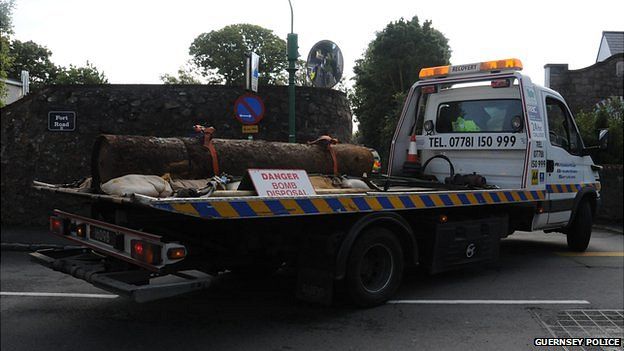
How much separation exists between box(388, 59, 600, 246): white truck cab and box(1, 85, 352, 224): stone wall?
14.1 ft

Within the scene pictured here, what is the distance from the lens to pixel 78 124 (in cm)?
1028

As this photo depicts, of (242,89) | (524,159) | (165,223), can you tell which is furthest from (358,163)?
(242,89)

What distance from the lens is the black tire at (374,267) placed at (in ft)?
15.3

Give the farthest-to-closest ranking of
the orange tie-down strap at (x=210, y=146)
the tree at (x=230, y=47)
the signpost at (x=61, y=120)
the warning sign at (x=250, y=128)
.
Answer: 1. the tree at (x=230, y=47)
2. the signpost at (x=61, y=120)
3. the warning sign at (x=250, y=128)
4. the orange tie-down strap at (x=210, y=146)

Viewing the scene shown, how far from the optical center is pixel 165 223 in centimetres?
408

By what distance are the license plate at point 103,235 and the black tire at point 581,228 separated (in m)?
6.64

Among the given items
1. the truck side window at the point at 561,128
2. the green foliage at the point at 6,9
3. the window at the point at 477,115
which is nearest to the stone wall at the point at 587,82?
the truck side window at the point at 561,128

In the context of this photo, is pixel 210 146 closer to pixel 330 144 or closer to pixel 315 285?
pixel 330 144

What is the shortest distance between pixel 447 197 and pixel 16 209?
9.03 meters

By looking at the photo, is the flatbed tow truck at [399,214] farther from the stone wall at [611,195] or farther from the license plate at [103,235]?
the stone wall at [611,195]

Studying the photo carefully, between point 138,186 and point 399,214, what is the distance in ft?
8.30

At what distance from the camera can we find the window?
6.79m

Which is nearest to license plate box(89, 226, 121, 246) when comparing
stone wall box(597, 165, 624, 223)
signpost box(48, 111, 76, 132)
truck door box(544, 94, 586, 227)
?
truck door box(544, 94, 586, 227)

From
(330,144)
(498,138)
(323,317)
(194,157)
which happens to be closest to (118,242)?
(194,157)
